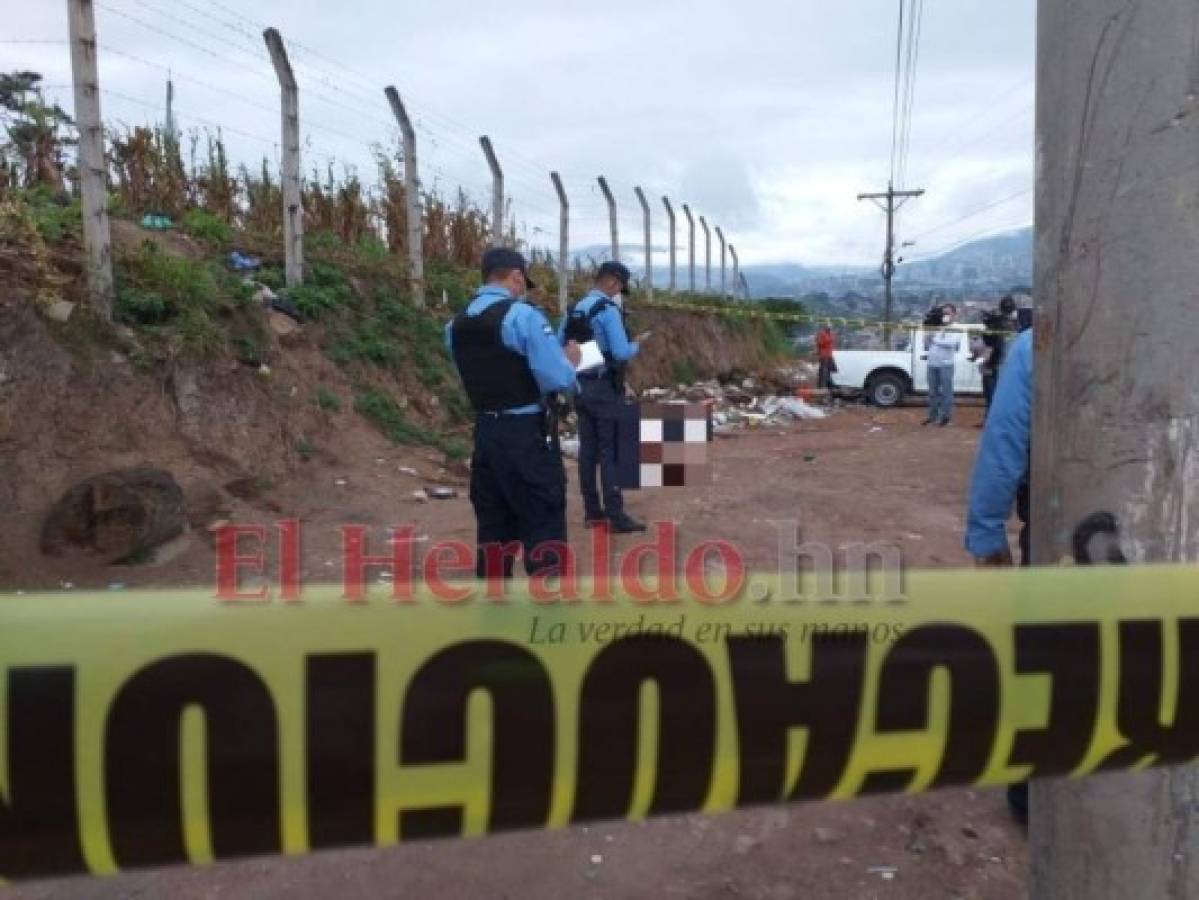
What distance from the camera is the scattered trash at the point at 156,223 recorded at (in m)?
9.92

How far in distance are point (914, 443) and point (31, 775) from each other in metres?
12.8

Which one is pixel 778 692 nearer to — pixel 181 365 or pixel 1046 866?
pixel 1046 866

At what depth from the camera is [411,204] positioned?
39.5 ft

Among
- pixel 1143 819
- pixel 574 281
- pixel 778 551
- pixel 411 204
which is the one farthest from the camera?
pixel 574 281

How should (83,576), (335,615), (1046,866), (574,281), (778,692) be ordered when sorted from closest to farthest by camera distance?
(335,615), (778,692), (1046,866), (83,576), (574,281)

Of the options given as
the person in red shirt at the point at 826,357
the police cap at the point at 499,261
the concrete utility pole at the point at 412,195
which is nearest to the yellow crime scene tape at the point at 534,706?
the police cap at the point at 499,261

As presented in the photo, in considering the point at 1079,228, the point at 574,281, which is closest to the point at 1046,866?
the point at 1079,228

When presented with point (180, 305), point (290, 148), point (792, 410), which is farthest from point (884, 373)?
point (180, 305)

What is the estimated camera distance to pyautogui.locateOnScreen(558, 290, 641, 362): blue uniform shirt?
261 inches

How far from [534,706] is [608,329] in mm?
5464

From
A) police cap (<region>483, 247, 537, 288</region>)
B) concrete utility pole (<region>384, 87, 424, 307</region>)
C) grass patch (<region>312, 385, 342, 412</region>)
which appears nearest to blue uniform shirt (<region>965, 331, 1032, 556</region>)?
police cap (<region>483, 247, 537, 288</region>)

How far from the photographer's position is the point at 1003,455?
9.93 feet

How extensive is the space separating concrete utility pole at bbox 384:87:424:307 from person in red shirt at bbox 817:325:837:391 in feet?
34.5

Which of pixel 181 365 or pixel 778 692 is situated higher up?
pixel 181 365
